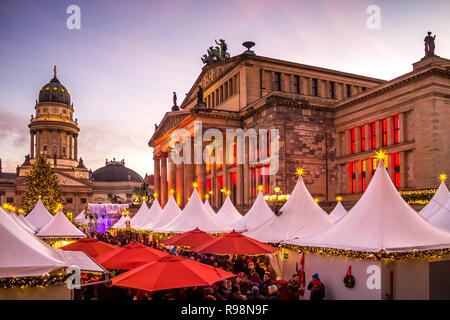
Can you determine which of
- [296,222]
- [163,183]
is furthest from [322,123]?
[163,183]

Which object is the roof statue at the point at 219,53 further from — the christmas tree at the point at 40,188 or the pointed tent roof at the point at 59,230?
the pointed tent roof at the point at 59,230

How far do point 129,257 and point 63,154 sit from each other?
10826cm

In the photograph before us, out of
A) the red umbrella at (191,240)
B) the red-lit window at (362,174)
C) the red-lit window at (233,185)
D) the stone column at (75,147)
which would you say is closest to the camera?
the red umbrella at (191,240)

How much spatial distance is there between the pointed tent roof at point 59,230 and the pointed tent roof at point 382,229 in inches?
570

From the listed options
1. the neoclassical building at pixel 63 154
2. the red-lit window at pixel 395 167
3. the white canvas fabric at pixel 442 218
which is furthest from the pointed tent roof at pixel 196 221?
the neoclassical building at pixel 63 154

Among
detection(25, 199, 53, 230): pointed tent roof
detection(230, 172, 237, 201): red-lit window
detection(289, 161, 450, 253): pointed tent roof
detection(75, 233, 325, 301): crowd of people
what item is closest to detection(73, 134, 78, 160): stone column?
detection(230, 172, 237, 201): red-lit window

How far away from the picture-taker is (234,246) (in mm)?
14203

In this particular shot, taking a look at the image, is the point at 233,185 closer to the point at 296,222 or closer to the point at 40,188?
the point at 40,188

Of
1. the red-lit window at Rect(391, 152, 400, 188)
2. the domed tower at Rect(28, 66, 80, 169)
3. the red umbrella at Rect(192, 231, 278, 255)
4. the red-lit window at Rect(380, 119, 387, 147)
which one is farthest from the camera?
the domed tower at Rect(28, 66, 80, 169)

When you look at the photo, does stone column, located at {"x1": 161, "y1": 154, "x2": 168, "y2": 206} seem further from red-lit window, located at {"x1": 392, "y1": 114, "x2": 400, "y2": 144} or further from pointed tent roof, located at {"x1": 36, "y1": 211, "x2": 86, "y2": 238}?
pointed tent roof, located at {"x1": 36, "y1": 211, "x2": 86, "y2": 238}

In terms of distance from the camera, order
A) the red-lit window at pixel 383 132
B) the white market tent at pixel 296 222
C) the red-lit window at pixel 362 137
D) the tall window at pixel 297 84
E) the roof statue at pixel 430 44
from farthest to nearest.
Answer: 1. the tall window at pixel 297 84
2. the red-lit window at pixel 362 137
3. the red-lit window at pixel 383 132
4. the roof statue at pixel 430 44
5. the white market tent at pixel 296 222

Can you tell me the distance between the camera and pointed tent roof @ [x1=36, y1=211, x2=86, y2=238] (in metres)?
21.5

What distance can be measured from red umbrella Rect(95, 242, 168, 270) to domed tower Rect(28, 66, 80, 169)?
336ft

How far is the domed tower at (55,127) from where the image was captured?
109m
